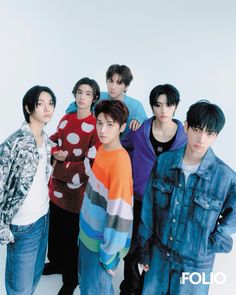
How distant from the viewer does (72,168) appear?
1873 mm

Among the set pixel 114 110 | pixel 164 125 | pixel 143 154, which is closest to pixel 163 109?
pixel 164 125

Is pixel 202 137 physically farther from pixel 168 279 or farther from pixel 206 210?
pixel 168 279

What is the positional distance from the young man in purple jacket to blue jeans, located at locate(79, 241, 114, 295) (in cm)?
42

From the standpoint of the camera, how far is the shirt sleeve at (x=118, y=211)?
1.29 meters

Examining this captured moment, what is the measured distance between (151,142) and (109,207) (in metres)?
0.64

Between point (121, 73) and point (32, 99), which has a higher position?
point (121, 73)

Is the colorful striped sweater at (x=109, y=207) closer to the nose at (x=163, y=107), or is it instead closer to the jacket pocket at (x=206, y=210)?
the jacket pocket at (x=206, y=210)

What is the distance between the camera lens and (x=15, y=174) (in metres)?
1.38

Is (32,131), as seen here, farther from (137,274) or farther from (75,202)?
(137,274)

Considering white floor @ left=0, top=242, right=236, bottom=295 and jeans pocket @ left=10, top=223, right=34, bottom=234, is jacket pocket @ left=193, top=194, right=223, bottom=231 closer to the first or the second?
jeans pocket @ left=10, top=223, right=34, bottom=234

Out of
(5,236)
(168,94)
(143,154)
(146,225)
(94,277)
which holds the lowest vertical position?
(94,277)

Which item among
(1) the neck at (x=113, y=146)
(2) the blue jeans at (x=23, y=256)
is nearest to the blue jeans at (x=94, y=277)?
(2) the blue jeans at (x=23, y=256)

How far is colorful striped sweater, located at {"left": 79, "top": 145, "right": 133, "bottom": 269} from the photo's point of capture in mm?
1297

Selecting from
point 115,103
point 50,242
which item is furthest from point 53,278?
point 115,103
